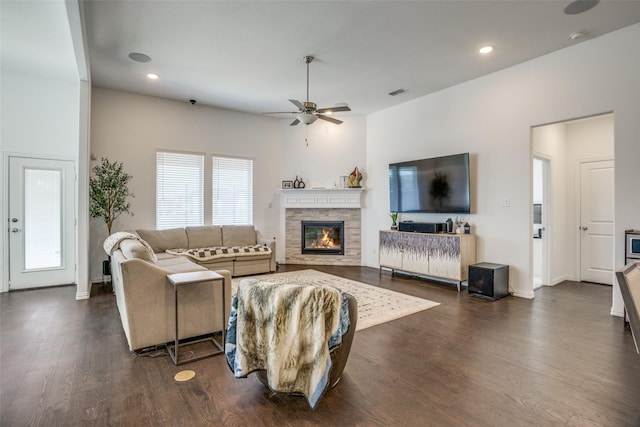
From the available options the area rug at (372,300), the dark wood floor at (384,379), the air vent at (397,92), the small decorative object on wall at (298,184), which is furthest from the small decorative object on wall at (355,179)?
the dark wood floor at (384,379)

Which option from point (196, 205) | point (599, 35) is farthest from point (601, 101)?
point (196, 205)

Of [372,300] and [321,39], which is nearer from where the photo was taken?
[321,39]

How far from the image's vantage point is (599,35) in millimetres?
3725

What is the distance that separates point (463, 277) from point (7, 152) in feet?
22.6

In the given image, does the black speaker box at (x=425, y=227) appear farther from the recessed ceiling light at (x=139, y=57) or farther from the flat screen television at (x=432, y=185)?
the recessed ceiling light at (x=139, y=57)

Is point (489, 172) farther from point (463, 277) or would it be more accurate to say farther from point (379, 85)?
point (379, 85)

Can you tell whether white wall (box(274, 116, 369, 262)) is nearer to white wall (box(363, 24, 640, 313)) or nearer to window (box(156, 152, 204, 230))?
white wall (box(363, 24, 640, 313))

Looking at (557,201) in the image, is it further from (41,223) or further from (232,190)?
(41,223)

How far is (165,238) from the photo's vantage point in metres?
5.63

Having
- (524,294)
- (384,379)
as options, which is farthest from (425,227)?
(384,379)

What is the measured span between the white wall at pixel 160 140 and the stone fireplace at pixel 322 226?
0.44 m

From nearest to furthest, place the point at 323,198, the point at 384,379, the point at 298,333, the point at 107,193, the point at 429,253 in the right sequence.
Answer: the point at 298,333 < the point at 384,379 < the point at 107,193 < the point at 429,253 < the point at 323,198

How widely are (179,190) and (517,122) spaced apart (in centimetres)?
575

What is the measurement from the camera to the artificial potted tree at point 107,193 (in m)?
4.98
